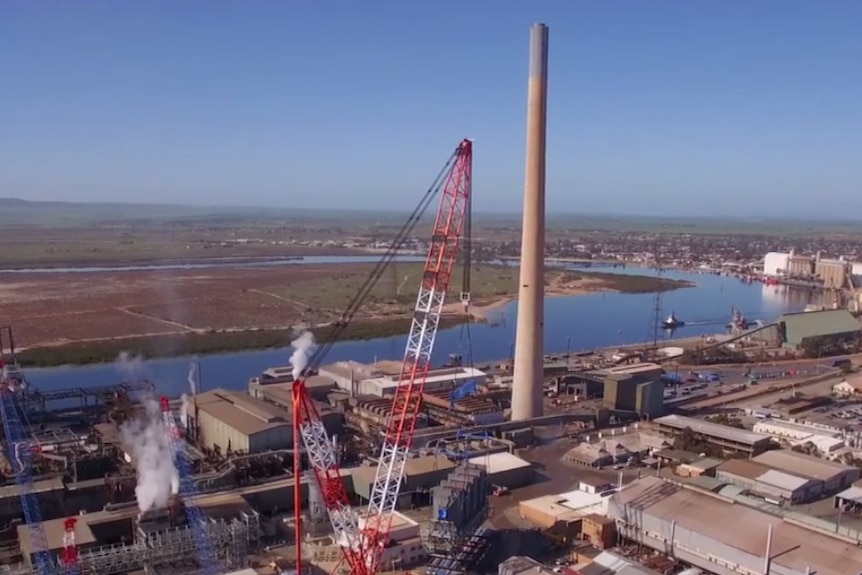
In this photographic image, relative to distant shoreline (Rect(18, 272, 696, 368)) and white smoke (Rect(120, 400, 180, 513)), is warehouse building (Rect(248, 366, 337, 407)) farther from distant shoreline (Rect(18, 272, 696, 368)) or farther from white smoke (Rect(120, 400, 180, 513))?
distant shoreline (Rect(18, 272, 696, 368))

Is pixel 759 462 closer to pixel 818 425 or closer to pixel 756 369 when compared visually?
pixel 818 425

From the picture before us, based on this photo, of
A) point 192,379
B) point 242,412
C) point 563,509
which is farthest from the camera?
point 192,379

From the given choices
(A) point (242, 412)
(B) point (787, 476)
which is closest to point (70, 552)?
(A) point (242, 412)

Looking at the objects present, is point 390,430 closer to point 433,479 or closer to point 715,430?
point 433,479

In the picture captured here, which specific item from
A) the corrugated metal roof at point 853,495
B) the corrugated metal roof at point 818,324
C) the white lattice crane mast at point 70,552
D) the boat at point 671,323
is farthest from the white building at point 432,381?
the boat at point 671,323

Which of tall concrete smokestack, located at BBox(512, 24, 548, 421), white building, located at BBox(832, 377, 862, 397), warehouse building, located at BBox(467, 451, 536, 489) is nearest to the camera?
warehouse building, located at BBox(467, 451, 536, 489)

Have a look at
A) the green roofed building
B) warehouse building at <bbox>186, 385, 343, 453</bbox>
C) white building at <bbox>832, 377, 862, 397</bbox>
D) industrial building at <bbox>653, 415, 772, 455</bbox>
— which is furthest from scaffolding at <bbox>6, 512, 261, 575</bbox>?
the green roofed building

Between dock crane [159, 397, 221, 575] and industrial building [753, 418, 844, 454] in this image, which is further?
industrial building [753, 418, 844, 454]
